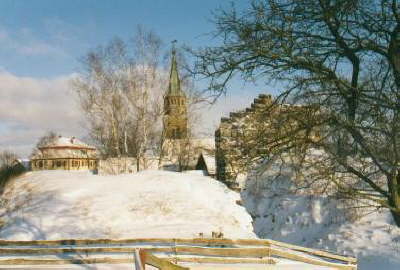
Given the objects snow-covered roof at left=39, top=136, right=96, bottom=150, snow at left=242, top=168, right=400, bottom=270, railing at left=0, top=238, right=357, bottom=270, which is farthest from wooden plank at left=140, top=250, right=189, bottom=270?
snow-covered roof at left=39, top=136, right=96, bottom=150

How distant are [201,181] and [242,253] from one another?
1238 centimetres

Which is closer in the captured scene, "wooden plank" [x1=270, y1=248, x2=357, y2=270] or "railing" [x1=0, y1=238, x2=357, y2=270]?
"railing" [x1=0, y1=238, x2=357, y2=270]

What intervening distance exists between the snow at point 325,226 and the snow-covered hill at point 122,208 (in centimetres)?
95

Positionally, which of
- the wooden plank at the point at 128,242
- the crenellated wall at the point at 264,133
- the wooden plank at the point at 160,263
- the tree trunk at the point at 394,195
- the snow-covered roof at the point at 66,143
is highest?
the snow-covered roof at the point at 66,143

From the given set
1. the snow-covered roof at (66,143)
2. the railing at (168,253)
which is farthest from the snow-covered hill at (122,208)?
the snow-covered roof at (66,143)

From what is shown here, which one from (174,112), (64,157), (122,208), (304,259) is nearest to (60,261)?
(304,259)

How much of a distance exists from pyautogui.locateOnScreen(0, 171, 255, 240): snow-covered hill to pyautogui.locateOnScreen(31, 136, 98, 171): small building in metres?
22.2

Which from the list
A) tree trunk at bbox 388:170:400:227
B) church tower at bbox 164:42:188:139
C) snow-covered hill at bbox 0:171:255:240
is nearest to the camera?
tree trunk at bbox 388:170:400:227

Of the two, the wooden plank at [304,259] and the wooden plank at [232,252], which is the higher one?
the wooden plank at [232,252]

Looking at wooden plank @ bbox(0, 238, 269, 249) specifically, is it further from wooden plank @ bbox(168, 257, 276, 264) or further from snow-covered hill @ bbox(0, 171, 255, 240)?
snow-covered hill @ bbox(0, 171, 255, 240)

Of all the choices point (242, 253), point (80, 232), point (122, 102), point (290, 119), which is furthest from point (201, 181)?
point (290, 119)

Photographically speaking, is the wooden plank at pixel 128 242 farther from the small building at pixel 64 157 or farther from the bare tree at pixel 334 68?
the small building at pixel 64 157

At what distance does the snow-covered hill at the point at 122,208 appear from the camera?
14.7 metres

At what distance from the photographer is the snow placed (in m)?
12.7
